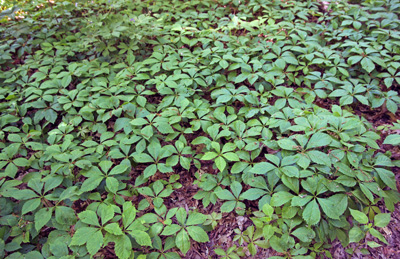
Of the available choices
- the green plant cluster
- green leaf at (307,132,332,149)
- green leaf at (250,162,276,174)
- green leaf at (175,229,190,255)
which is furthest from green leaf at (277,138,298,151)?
green leaf at (175,229,190,255)

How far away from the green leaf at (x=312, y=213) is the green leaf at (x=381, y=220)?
521mm

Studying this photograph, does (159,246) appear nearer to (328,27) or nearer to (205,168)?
(205,168)

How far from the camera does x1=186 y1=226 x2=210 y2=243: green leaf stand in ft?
6.16

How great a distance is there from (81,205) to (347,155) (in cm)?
260

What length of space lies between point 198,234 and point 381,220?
1499mm

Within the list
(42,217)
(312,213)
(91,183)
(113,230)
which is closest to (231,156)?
(312,213)

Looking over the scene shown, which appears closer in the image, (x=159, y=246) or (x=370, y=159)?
(x=159, y=246)

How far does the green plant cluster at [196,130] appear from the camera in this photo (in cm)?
194

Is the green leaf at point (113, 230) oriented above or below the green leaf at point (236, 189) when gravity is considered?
above

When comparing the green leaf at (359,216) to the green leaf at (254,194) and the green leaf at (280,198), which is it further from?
the green leaf at (254,194)

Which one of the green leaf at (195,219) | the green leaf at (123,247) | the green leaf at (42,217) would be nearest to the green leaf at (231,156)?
the green leaf at (195,219)

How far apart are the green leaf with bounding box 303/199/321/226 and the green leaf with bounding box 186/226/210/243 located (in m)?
0.81

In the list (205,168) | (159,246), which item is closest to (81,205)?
(159,246)

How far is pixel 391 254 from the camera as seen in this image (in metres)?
2.02
